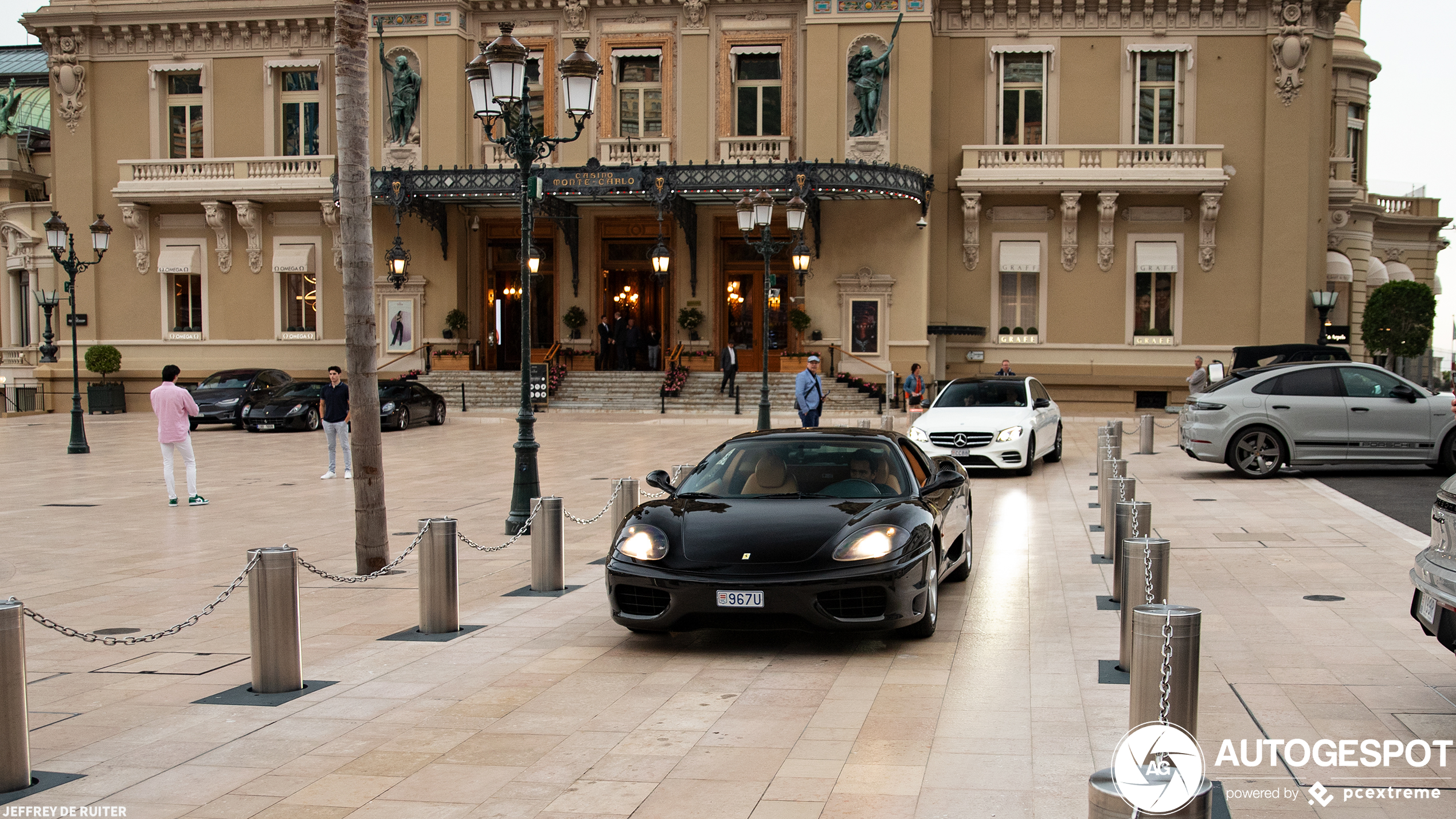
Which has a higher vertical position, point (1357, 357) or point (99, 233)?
point (99, 233)

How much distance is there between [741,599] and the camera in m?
7.22

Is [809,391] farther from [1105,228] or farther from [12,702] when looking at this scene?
[1105,228]

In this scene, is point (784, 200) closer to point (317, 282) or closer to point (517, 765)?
point (317, 282)

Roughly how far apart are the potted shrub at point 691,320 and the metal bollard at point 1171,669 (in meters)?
32.2

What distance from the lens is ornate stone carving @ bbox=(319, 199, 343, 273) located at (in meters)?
37.5

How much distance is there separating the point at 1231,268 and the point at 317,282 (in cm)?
2863

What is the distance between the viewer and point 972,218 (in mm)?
36438

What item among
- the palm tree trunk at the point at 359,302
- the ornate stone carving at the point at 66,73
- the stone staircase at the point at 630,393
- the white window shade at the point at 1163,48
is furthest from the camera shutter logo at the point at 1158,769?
the ornate stone carving at the point at 66,73

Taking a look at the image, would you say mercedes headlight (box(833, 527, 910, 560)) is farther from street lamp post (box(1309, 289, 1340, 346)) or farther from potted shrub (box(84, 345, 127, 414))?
potted shrub (box(84, 345, 127, 414))

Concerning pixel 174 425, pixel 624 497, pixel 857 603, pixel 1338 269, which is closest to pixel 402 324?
pixel 174 425

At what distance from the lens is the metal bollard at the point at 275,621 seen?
6.60 meters

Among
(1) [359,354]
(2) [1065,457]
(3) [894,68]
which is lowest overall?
(2) [1065,457]

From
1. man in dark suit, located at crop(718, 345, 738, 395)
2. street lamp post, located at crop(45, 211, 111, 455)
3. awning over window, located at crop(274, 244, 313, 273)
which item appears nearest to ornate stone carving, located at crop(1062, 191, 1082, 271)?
man in dark suit, located at crop(718, 345, 738, 395)

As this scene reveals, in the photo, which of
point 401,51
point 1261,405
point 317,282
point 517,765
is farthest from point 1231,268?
point 517,765
